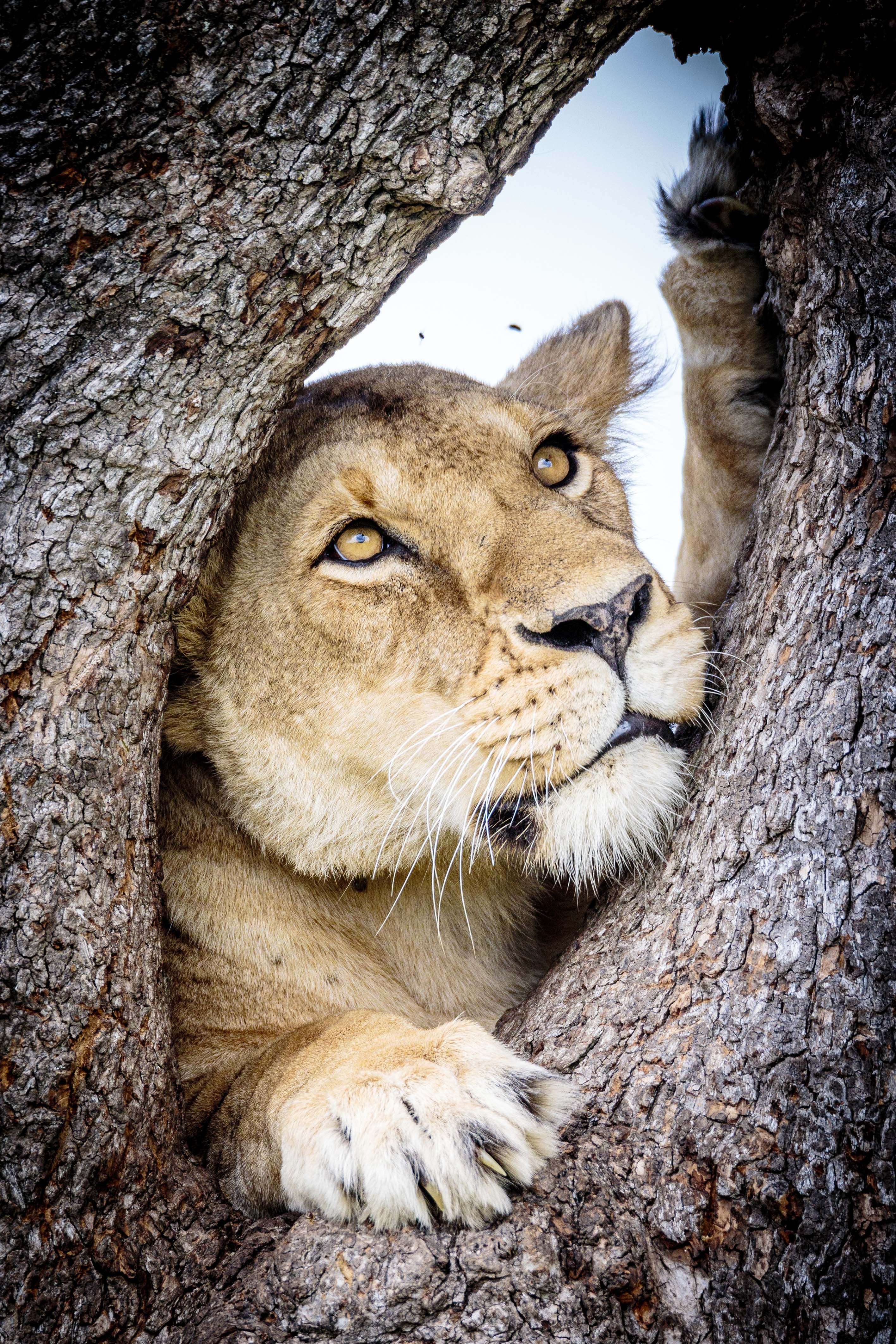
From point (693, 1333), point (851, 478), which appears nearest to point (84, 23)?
point (851, 478)

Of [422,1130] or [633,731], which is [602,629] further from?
[422,1130]

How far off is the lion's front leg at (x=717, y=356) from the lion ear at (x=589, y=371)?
0.40 m

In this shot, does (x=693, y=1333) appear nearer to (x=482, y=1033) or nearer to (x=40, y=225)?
(x=482, y=1033)

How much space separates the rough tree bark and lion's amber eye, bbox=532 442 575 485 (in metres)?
0.87

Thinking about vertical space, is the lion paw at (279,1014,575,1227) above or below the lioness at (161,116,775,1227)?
below

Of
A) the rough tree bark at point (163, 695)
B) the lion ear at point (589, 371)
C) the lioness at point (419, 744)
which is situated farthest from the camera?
the lion ear at point (589, 371)

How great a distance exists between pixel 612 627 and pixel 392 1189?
1.25 metres

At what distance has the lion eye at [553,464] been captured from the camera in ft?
9.32

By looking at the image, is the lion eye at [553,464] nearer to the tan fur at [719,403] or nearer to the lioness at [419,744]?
the lioness at [419,744]

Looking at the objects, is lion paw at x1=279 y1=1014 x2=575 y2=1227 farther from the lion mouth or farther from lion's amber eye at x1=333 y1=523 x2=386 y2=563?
lion's amber eye at x1=333 y1=523 x2=386 y2=563

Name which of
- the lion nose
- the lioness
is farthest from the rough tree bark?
the lion nose

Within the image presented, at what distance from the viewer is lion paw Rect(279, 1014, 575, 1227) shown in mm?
1696

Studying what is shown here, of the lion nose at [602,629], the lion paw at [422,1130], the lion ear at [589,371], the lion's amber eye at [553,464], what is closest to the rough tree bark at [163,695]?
the lion paw at [422,1130]

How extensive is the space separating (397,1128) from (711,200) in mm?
2704
